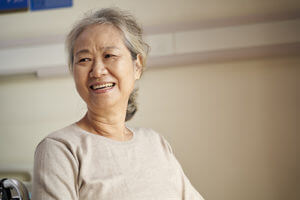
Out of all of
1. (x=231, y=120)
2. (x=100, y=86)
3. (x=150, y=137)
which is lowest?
(x=231, y=120)

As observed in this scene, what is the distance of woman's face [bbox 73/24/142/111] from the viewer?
1.04 meters

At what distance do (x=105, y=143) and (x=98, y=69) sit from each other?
22 centimetres

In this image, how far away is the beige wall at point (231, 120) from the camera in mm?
1737

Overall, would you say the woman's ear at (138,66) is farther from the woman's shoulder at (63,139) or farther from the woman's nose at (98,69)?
the woman's shoulder at (63,139)

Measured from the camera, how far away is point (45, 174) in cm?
88

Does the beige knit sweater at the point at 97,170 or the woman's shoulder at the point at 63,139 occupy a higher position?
the woman's shoulder at the point at 63,139

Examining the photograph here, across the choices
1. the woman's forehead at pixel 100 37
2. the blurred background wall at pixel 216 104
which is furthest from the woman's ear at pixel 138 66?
the blurred background wall at pixel 216 104

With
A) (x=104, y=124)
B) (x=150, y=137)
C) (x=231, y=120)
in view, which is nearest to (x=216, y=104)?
(x=231, y=120)

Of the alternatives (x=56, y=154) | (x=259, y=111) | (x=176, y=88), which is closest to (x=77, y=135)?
(x=56, y=154)

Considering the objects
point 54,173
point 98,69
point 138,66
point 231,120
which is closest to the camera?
point 54,173

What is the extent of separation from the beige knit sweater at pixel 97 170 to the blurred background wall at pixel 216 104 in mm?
674

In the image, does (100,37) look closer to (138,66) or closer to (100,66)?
(100,66)

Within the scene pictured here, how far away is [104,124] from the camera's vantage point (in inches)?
43.2

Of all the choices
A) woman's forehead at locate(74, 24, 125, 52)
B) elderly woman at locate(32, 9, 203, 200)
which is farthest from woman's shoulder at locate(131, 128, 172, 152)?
woman's forehead at locate(74, 24, 125, 52)
